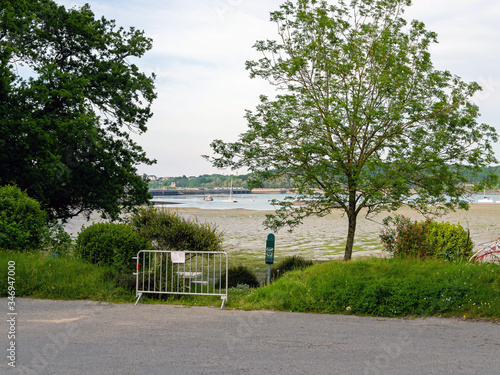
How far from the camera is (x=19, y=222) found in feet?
41.4

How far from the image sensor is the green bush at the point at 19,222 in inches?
486

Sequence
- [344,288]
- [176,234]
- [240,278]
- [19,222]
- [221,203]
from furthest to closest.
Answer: [221,203], [176,234], [240,278], [19,222], [344,288]

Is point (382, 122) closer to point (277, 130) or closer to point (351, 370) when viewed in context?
point (277, 130)

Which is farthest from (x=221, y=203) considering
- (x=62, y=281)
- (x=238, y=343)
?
(x=238, y=343)

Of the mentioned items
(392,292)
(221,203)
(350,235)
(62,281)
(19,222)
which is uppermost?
(19,222)

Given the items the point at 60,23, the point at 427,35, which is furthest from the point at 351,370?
the point at 60,23

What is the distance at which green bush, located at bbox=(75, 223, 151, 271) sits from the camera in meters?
11.4

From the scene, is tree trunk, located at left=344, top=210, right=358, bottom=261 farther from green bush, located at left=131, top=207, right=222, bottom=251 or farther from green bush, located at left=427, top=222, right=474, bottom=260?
green bush, located at left=131, top=207, right=222, bottom=251

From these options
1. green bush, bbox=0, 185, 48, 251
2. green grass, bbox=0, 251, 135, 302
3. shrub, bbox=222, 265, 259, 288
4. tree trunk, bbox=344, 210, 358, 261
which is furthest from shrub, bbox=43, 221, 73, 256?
tree trunk, bbox=344, 210, 358, 261

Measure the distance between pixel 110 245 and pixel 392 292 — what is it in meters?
6.60

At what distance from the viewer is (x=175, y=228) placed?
1545 centimetres

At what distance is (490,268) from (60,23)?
2157cm

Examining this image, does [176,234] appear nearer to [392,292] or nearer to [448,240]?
[392,292]

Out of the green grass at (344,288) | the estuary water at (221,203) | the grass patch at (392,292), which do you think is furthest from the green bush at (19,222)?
the estuary water at (221,203)
